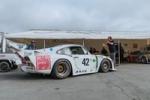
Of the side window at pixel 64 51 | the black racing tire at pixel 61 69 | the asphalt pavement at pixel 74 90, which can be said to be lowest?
the asphalt pavement at pixel 74 90

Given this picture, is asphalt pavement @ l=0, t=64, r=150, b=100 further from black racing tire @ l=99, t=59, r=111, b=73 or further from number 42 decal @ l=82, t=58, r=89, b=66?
black racing tire @ l=99, t=59, r=111, b=73

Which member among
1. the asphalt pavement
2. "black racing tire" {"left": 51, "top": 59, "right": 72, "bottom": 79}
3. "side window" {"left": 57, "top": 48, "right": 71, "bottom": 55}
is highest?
"side window" {"left": 57, "top": 48, "right": 71, "bottom": 55}

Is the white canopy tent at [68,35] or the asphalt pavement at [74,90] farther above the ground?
the white canopy tent at [68,35]

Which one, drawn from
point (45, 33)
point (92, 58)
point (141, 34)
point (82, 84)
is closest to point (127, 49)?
point (141, 34)

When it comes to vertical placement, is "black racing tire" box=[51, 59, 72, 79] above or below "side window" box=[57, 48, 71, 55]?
below

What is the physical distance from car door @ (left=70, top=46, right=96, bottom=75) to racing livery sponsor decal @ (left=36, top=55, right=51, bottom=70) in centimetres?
149

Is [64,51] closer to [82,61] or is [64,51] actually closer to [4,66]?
[82,61]

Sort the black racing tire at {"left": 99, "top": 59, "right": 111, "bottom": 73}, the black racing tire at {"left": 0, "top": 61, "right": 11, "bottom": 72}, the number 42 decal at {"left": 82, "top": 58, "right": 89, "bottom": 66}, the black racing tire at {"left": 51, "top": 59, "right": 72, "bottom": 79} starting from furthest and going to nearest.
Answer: the black racing tire at {"left": 0, "top": 61, "right": 11, "bottom": 72}, the black racing tire at {"left": 99, "top": 59, "right": 111, "bottom": 73}, the number 42 decal at {"left": 82, "top": 58, "right": 89, "bottom": 66}, the black racing tire at {"left": 51, "top": 59, "right": 72, "bottom": 79}

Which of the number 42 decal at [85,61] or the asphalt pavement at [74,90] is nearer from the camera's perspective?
the asphalt pavement at [74,90]

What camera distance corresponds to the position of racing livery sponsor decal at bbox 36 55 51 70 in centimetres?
1288

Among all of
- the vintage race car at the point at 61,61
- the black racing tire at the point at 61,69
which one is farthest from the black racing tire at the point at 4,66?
the black racing tire at the point at 61,69

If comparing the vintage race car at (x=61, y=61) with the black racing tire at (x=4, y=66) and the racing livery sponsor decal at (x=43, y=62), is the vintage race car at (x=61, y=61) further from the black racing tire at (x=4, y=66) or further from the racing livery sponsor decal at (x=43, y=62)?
the black racing tire at (x=4, y=66)

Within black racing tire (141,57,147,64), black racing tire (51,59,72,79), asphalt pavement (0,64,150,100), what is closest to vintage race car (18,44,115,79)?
black racing tire (51,59,72,79)

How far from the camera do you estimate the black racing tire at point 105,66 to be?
51.5 ft
